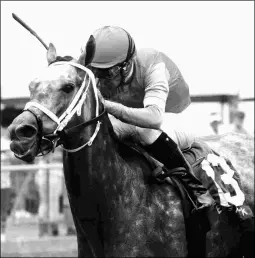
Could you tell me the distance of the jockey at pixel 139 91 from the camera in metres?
6.28

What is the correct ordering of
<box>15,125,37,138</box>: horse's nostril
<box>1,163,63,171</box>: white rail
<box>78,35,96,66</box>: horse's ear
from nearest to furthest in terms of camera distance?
1. <box>15,125,37,138</box>: horse's nostril
2. <box>78,35,96,66</box>: horse's ear
3. <box>1,163,63,171</box>: white rail

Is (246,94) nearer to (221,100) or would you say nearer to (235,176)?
(221,100)

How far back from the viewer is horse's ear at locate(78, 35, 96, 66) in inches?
236

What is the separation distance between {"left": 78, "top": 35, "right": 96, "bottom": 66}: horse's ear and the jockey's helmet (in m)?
0.21

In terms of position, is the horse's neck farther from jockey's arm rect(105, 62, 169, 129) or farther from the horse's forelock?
the horse's forelock

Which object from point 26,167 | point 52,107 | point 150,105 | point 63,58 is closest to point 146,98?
point 150,105

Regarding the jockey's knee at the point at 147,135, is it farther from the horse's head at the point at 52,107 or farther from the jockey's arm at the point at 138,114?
the horse's head at the point at 52,107

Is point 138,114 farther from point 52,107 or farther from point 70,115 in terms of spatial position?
point 52,107

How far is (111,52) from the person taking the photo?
20.8ft

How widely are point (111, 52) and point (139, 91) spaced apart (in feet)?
1.64

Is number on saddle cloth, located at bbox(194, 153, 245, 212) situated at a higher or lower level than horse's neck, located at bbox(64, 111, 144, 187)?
lower

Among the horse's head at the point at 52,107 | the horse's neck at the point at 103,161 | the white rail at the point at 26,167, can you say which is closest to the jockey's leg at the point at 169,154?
the horse's neck at the point at 103,161

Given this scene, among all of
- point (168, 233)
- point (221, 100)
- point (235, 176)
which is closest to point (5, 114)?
point (221, 100)

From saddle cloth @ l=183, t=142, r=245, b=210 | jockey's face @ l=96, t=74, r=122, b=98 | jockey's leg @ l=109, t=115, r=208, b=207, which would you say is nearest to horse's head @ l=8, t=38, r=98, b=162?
jockey's face @ l=96, t=74, r=122, b=98
